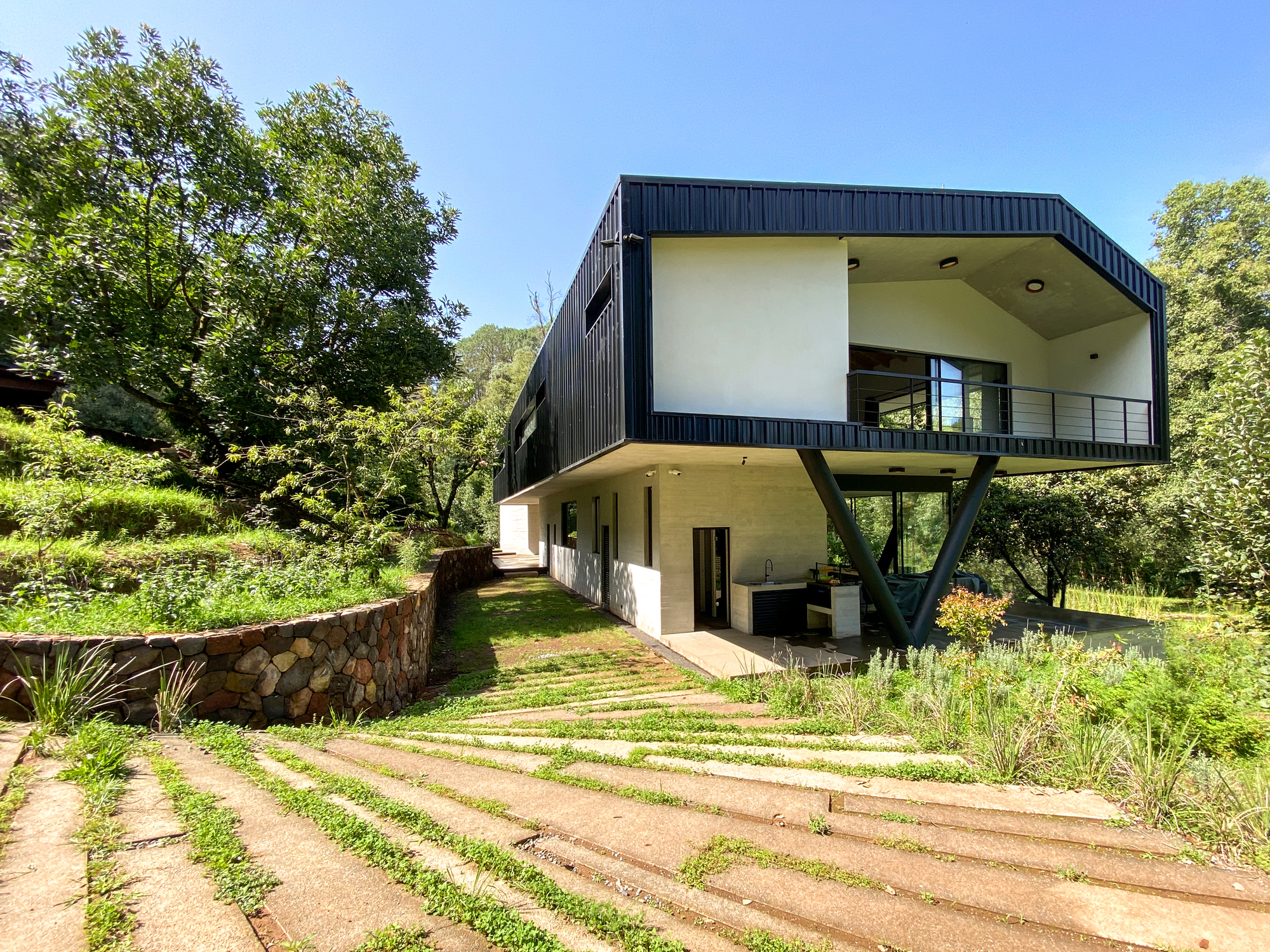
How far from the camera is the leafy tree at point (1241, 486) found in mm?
7496

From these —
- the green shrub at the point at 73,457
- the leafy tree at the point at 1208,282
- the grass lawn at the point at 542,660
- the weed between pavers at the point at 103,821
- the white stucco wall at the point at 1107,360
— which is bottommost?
the grass lawn at the point at 542,660

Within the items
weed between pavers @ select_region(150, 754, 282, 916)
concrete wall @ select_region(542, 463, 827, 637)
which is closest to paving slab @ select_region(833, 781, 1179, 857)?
weed between pavers @ select_region(150, 754, 282, 916)

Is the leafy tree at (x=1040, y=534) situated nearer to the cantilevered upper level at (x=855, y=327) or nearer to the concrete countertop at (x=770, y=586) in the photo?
the cantilevered upper level at (x=855, y=327)

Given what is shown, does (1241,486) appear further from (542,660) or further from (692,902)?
(542,660)

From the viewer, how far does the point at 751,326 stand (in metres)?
7.27

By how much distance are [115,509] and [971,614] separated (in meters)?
11.8

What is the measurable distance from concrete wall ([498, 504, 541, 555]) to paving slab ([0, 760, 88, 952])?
89.2 feet

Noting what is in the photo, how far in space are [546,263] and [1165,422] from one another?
30565 mm

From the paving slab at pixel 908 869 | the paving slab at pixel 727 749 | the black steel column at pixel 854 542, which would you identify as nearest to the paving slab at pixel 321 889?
the paving slab at pixel 908 869

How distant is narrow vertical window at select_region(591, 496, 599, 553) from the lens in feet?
45.3

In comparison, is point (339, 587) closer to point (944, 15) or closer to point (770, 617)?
point (770, 617)

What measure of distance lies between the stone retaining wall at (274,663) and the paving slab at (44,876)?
1.46m

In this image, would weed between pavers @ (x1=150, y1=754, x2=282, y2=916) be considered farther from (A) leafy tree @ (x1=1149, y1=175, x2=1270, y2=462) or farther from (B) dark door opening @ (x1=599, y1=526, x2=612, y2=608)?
(A) leafy tree @ (x1=1149, y1=175, x2=1270, y2=462)

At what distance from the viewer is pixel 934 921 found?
84.9 inches
